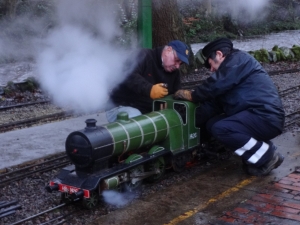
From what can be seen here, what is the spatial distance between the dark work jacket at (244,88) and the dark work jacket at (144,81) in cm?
45

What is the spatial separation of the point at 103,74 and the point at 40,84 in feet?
14.9

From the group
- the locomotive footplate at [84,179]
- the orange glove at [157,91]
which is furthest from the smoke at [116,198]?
the orange glove at [157,91]

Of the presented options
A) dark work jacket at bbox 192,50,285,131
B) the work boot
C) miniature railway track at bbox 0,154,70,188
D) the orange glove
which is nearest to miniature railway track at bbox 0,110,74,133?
miniature railway track at bbox 0,154,70,188

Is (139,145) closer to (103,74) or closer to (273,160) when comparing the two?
(273,160)

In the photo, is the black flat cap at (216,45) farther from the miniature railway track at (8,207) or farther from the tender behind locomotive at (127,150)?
the miniature railway track at (8,207)

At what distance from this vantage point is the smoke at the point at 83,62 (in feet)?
22.8

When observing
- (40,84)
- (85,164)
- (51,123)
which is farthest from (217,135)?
(40,84)

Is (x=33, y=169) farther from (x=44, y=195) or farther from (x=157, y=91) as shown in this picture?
(x=157, y=91)

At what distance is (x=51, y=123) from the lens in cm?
770

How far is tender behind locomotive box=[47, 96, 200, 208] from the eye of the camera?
14.1ft

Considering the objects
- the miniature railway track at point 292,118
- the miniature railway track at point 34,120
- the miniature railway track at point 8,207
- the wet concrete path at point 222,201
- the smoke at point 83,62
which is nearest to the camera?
the wet concrete path at point 222,201

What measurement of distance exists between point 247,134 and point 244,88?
456mm

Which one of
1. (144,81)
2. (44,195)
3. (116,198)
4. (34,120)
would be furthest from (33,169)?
(34,120)

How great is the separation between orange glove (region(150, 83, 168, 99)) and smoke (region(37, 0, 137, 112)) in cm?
41
